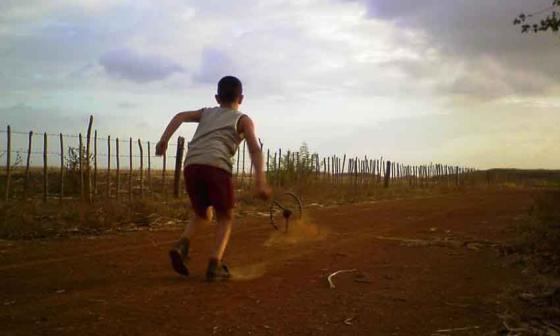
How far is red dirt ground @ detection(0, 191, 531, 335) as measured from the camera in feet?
11.2

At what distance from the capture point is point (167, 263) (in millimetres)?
5672

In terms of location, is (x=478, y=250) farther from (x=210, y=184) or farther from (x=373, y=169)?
(x=373, y=169)

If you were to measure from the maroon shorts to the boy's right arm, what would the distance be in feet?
0.97

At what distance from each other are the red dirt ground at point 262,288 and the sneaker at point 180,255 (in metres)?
0.16

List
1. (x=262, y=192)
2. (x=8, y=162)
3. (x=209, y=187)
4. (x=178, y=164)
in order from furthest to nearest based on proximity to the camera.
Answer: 1. (x=178, y=164)
2. (x=8, y=162)
3. (x=209, y=187)
4. (x=262, y=192)

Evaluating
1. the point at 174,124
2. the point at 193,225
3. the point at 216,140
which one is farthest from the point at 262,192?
the point at 174,124

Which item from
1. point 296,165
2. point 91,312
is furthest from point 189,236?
point 296,165

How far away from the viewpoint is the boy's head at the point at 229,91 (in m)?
4.79

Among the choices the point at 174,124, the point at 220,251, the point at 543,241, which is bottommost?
the point at 543,241

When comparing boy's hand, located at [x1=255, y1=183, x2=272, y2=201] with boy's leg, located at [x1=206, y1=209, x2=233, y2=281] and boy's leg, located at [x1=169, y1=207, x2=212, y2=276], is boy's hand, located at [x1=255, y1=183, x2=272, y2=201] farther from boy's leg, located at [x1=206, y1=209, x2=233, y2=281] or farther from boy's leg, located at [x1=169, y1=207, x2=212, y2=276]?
boy's leg, located at [x1=169, y1=207, x2=212, y2=276]

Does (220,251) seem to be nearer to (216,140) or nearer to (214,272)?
(214,272)

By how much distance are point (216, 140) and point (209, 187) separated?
40 cm

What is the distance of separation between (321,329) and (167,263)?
8.85 feet

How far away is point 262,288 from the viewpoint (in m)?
4.40
